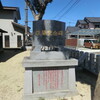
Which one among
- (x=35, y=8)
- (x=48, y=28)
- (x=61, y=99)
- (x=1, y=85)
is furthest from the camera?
(x=35, y=8)

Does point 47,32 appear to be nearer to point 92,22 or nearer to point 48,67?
point 48,67

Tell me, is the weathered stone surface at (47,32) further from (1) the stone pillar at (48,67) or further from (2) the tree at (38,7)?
(2) the tree at (38,7)

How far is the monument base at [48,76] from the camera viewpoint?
5.06 metres

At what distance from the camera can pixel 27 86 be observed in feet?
16.6

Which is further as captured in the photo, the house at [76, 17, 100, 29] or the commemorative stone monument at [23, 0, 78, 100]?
the house at [76, 17, 100, 29]

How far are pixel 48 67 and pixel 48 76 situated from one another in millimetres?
299

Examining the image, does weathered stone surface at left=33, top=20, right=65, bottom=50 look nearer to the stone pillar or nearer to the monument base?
the stone pillar

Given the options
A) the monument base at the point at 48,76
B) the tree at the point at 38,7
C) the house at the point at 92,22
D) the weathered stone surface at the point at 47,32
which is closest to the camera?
the monument base at the point at 48,76

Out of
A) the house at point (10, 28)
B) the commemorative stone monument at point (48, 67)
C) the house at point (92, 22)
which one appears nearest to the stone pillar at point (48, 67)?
the commemorative stone monument at point (48, 67)

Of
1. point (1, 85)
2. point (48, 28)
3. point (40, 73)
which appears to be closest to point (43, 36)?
point (48, 28)

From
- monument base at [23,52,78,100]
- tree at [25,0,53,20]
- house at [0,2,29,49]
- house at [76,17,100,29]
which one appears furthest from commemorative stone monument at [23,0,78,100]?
house at [76,17,100,29]

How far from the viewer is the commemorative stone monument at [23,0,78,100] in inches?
200

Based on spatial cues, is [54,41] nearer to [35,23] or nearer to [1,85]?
[35,23]

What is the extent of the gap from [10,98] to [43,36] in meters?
2.25
